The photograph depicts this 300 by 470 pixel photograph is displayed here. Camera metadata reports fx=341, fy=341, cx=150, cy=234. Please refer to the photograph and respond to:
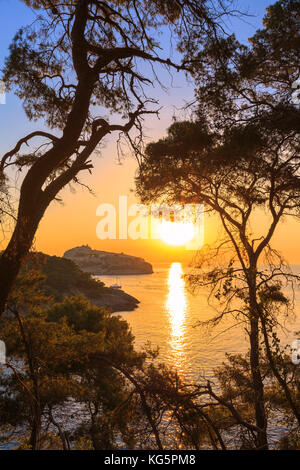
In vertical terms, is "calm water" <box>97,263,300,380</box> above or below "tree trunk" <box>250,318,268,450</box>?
below

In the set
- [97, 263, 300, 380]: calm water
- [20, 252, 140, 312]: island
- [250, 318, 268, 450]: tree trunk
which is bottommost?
[97, 263, 300, 380]: calm water

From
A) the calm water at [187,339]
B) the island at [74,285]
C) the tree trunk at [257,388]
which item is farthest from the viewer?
the island at [74,285]

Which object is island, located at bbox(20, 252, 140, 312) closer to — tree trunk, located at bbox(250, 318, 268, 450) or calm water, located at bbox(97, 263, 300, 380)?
calm water, located at bbox(97, 263, 300, 380)

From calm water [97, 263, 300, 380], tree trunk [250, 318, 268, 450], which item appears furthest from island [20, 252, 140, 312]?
tree trunk [250, 318, 268, 450]

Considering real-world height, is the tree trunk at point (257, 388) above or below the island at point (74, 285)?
above

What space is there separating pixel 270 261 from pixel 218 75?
16.3 ft

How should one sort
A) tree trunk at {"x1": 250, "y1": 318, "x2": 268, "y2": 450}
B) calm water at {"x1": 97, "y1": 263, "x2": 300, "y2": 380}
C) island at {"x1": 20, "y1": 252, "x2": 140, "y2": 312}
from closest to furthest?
tree trunk at {"x1": 250, "y1": 318, "x2": 268, "y2": 450} → calm water at {"x1": 97, "y1": 263, "x2": 300, "y2": 380} → island at {"x1": 20, "y1": 252, "x2": 140, "y2": 312}

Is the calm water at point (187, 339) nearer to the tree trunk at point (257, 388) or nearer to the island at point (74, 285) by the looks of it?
the island at point (74, 285)

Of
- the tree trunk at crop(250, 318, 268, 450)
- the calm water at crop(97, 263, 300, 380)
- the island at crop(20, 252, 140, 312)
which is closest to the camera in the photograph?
the tree trunk at crop(250, 318, 268, 450)

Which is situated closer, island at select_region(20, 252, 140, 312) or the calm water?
the calm water

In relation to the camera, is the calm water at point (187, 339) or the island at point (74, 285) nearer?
the calm water at point (187, 339)

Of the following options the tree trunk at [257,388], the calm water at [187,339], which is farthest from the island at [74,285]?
the tree trunk at [257,388]

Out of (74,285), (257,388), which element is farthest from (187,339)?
(257,388)

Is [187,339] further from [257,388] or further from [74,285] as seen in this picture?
[257,388]
